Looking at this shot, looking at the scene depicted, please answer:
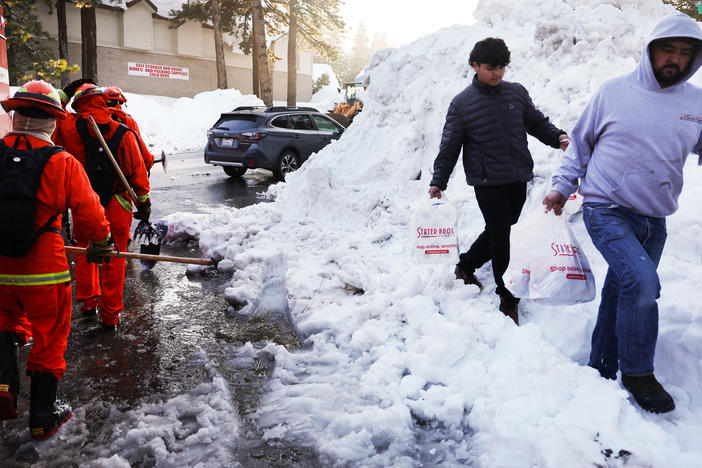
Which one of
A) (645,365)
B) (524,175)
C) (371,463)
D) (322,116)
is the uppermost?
(322,116)

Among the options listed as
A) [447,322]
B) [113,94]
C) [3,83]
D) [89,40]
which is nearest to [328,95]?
[89,40]

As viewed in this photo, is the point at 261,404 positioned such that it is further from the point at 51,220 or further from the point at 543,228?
the point at 543,228

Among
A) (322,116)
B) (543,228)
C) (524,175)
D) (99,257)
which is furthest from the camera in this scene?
(322,116)

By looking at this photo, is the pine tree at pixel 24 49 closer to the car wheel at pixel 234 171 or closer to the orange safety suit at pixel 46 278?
the car wheel at pixel 234 171

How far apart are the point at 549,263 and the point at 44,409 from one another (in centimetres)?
299

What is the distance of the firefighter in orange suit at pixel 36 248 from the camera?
2.74m

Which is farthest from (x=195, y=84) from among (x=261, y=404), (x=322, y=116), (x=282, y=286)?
(x=261, y=404)

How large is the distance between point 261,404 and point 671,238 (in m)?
3.16

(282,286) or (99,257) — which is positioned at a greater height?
(99,257)

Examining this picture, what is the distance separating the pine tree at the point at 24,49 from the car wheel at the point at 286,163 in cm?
1571

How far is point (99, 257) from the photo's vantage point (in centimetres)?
342

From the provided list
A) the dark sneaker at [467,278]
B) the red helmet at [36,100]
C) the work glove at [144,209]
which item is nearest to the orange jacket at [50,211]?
the red helmet at [36,100]

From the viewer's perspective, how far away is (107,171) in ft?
14.1

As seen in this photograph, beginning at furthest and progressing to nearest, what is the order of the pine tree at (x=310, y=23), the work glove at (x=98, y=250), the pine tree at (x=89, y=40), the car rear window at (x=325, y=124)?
the pine tree at (x=310, y=23) < the pine tree at (x=89, y=40) < the car rear window at (x=325, y=124) < the work glove at (x=98, y=250)
